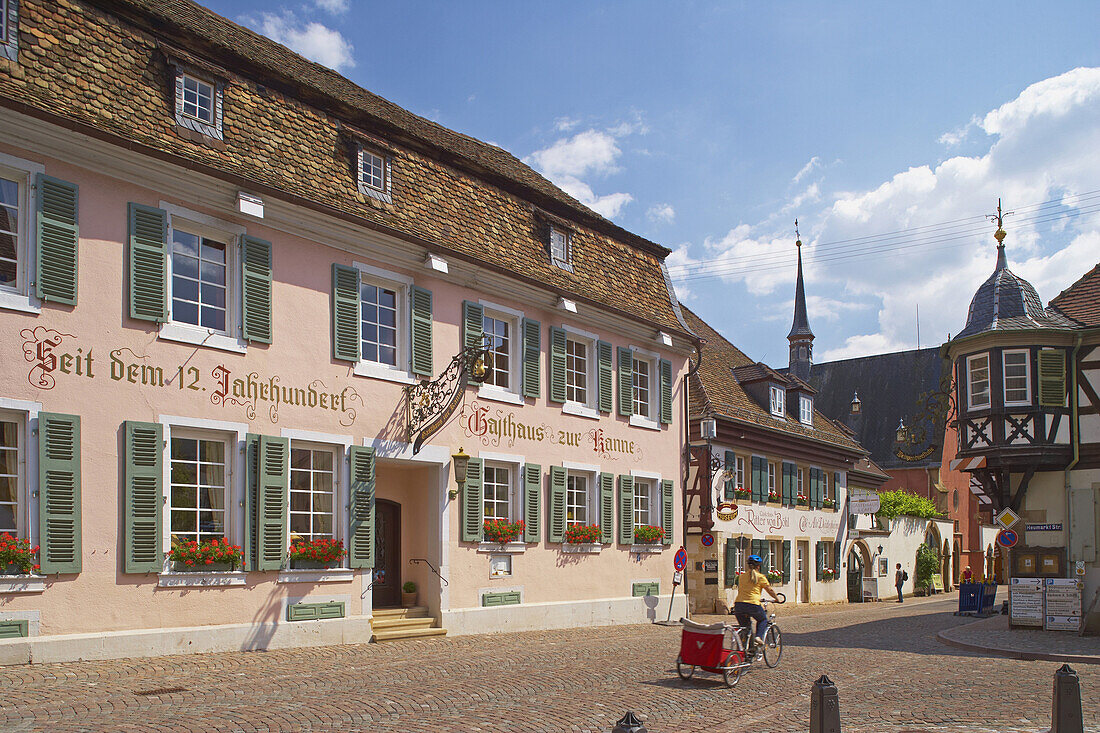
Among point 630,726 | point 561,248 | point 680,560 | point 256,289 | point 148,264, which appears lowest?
point 680,560

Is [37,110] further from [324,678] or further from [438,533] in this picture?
[438,533]

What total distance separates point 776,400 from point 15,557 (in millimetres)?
25075

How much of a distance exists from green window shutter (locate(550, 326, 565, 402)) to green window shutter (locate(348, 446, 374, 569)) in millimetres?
5121

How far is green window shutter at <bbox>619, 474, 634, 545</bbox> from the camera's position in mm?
22031

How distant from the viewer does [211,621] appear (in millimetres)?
13602

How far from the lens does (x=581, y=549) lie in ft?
67.8

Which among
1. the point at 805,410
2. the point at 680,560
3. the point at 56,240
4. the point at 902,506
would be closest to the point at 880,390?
the point at 902,506

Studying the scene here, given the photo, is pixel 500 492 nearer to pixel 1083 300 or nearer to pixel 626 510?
pixel 626 510

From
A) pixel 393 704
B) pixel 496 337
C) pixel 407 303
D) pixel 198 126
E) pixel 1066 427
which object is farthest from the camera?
pixel 1066 427

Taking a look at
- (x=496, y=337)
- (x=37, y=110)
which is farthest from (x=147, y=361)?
(x=496, y=337)

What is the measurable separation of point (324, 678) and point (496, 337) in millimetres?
8795

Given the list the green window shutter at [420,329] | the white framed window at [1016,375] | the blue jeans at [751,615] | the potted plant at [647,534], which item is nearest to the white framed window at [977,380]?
the white framed window at [1016,375]

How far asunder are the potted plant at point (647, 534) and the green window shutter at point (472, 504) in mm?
5324

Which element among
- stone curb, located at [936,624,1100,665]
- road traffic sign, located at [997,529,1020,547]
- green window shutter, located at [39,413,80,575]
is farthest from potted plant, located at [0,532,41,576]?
road traffic sign, located at [997,529,1020,547]
